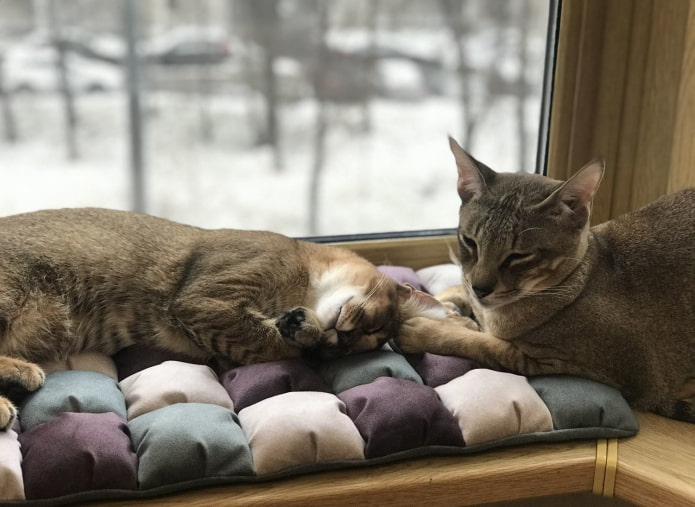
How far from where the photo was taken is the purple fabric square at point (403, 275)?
2387 millimetres

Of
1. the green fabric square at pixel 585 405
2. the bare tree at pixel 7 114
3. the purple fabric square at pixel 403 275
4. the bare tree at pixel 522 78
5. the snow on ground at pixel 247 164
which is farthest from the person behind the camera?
the bare tree at pixel 522 78

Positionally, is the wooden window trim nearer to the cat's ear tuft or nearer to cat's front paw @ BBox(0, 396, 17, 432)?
the cat's ear tuft

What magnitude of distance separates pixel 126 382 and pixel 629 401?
3.82 ft

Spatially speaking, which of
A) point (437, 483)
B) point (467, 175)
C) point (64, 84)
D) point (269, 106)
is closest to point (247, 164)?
point (269, 106)

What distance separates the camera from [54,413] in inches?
61.9

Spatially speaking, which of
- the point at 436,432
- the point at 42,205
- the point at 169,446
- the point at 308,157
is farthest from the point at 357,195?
the point at 169,446

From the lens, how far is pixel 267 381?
175 cm

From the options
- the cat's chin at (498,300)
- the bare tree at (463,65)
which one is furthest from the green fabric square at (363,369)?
the bare tree at (463,65)

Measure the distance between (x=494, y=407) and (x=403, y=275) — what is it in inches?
32.5

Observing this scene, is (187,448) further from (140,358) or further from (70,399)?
(140,358)

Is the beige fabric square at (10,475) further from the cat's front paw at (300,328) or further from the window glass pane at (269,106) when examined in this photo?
the window glass pane at (269,106)

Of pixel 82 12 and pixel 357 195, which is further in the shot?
pixel 357 195

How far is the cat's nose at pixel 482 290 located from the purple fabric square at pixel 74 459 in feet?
2.72

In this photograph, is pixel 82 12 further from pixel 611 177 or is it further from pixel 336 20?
pixel 611 177
